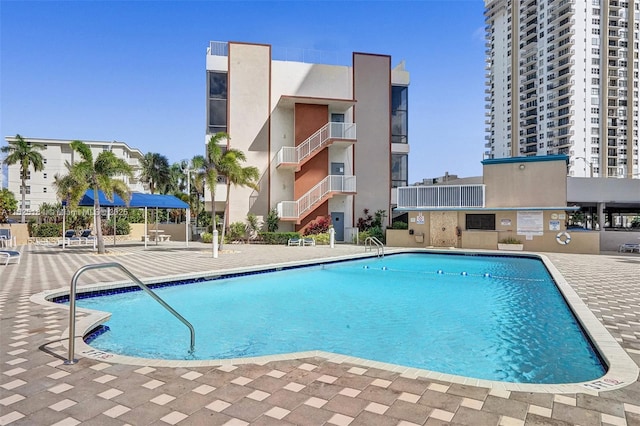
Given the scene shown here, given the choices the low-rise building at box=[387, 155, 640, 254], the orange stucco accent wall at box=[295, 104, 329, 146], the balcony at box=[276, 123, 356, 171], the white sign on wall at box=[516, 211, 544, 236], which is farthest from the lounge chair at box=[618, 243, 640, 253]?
the orange stucco accent wall at box=[295, 104, 329, 146]

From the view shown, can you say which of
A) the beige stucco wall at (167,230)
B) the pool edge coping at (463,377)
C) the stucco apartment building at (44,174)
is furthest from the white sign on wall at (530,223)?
the stucco apartment building at (44,174)

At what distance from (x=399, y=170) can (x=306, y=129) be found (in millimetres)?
6960

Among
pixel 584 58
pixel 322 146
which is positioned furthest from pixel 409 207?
pixel 584 58

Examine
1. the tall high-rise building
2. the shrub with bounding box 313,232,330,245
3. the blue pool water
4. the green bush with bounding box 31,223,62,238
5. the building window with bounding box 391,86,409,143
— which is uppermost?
the tall high-rise building

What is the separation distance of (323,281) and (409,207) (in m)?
11.2

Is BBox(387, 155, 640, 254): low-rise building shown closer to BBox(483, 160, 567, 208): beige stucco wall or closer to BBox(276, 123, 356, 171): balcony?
BBox(483, 160, 567, 208): beige stucco wall

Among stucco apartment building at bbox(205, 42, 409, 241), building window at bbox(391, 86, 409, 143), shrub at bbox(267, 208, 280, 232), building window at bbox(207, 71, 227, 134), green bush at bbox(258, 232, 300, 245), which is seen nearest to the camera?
green bush at bbox(258, 232, 300, 245)

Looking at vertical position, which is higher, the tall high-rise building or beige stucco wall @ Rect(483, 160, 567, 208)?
the tall high-rise building

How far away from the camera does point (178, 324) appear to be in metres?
6.56

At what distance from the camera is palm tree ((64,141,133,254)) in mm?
14633

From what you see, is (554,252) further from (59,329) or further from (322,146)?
(59,329)

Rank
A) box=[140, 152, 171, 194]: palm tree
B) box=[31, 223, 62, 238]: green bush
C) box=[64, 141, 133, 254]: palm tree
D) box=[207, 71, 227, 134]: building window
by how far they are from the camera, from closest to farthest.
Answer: box=[64, 141, 133, 254]: palm tree → box=[207, 71, 227, 134]: building window → box=[31, 223, 62, 238]: green bush → box=[140, 152, 171, 194]: palm tree

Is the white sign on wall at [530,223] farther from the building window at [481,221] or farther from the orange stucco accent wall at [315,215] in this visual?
the orange stucco accent wall at [315,215]

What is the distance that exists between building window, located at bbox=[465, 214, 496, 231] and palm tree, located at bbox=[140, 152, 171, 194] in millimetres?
33030
